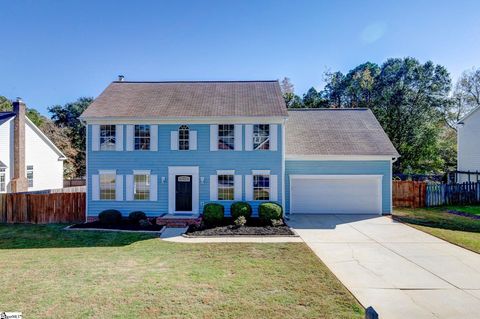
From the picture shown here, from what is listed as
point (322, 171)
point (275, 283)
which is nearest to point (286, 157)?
point (322, 171)

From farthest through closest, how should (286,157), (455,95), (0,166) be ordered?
1. (455,95)
2. (0,166)
3. (286,157)

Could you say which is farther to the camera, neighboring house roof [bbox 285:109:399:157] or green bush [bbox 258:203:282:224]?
neighboring house roof [bbox 285:109:399:157]

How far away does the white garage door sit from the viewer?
16.2 m

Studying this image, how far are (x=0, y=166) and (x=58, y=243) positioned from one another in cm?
1351

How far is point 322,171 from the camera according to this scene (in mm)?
16078

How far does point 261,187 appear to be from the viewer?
14.8 m

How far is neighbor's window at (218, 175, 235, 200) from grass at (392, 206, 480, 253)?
876cm

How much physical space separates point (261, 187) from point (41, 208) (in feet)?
37.5

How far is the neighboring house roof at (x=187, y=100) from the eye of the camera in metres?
15.0

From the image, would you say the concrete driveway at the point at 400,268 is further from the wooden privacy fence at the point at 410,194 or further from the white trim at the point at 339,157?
the wooden privacy fence at the point at 410,194

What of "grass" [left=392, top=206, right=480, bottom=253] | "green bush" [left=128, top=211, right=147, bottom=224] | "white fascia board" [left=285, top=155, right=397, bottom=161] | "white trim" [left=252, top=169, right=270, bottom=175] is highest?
"white fascia board" [left=285, top=155, right=397, bottom=161]

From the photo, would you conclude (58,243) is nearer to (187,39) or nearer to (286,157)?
(286,157)

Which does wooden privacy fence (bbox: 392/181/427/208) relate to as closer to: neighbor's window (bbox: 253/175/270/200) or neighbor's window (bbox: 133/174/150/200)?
neighbor's window (bbox: 253/175/270/200)

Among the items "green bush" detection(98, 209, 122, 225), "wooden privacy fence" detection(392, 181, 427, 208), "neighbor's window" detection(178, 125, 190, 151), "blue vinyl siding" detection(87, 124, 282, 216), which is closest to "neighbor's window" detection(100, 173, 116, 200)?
"blue vinyl siding" detection(87, 124, 282, 216)
